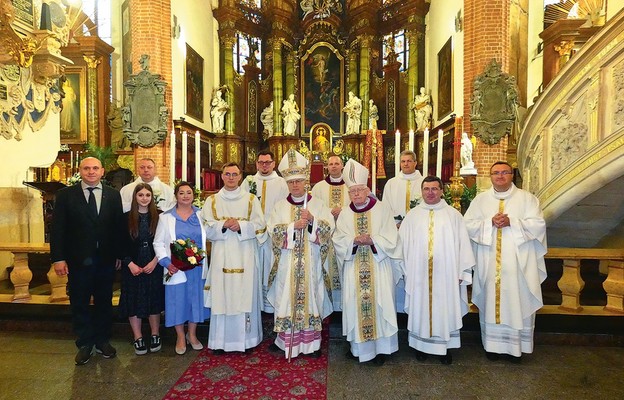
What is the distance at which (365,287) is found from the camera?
3939 mm

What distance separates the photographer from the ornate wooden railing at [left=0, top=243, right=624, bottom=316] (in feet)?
14.5

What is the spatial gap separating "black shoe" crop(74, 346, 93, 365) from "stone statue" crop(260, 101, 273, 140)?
42.8 ft

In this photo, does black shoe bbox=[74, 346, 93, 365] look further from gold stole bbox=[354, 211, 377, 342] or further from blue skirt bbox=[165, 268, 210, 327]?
gold stole bbox=[354, 211, 377, 342]

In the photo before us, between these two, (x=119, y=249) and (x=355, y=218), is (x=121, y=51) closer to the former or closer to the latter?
(x=119, y=249)

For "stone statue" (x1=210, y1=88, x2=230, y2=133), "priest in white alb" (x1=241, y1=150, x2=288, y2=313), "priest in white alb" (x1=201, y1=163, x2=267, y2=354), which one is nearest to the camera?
"priest in white alb" (x1=201, y1=163, x2=267, y2=354)

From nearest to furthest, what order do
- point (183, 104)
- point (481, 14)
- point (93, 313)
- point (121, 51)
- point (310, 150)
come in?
point (93, 313)
point (481, 14)
point (183, 104)
point (121, 51)
point (310, 150)

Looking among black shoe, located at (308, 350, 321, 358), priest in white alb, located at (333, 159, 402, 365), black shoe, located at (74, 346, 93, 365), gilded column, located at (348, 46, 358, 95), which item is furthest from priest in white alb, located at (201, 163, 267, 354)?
gilded column, located at (348, 46, 358, 95)

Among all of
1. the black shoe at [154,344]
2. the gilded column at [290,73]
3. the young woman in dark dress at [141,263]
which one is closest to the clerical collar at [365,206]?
the young woman in dark dress at [141,263]

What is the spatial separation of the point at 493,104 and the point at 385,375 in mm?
7169

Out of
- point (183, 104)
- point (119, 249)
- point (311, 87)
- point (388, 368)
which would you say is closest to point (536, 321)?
point (388, 368)

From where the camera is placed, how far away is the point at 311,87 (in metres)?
16.8

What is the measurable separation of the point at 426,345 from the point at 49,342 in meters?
4.05

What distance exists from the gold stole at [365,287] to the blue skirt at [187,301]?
165 cm

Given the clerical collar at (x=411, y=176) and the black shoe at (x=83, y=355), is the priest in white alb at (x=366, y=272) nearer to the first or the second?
the clerical collar at (x=411, y=176)
